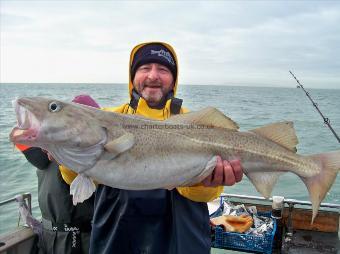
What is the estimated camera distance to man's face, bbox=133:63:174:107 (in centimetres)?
381

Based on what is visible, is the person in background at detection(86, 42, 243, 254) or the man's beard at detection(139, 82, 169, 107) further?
the man's beard at detection(139, 82, 169, 107)

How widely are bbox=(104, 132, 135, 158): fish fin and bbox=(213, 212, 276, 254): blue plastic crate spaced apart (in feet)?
10.6

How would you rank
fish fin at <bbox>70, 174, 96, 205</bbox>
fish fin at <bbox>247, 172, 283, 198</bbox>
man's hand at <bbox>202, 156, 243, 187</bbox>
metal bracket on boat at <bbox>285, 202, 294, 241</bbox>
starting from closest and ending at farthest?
fish fin at <bbox>70, 174, 96, 205</bbox> < man's hand at <bbox>202, 156, 243, 187</bbox> < fish fin at <bbox>247, 172, 283, 198</bbox> < metal bracket on boat at <bbox>285, 202, 294, 241</bbox>

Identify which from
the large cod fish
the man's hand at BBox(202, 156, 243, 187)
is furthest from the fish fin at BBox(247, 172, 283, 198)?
the man's hand at BBox(202, 156, 243, 187)

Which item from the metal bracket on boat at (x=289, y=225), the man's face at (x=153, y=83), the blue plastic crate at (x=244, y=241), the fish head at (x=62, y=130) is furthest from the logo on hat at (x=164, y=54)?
the metal bracket on boat at (x=289, y=225)

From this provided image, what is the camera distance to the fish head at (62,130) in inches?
103

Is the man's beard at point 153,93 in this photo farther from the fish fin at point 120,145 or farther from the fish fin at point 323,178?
the fish fin at point 323,178

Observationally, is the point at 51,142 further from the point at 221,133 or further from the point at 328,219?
the point at 328,219

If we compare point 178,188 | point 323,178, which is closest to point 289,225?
point 323,178

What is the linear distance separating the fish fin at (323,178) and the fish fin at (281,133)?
24cm

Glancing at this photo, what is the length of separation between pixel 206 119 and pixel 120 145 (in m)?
0.82

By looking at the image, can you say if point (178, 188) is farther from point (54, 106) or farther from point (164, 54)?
point (164, 54)

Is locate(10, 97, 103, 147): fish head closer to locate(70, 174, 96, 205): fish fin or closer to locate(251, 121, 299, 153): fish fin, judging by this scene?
locate(70, 174, 96, 205): fish fin

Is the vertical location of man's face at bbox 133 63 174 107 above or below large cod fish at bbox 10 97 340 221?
above
